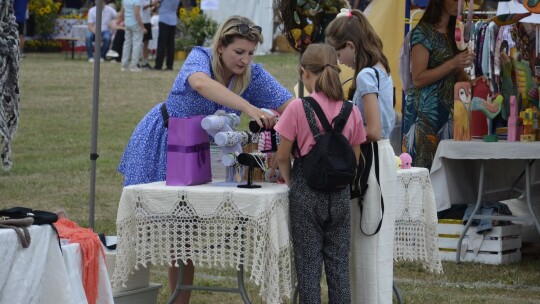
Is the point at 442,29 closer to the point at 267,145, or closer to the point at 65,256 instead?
the point at 267,145

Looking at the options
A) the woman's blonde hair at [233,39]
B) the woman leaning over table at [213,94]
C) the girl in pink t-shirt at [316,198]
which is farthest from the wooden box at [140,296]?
the woman's blonde hair at [233,39]

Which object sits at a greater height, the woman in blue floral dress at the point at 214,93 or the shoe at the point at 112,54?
the shoe at the point at 112,54

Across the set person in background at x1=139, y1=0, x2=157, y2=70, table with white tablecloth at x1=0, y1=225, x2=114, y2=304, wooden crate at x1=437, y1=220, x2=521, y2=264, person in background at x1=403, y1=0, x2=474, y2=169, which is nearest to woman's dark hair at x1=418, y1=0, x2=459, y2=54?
person in background at x1=403, y1=0, x2=474, y2=169

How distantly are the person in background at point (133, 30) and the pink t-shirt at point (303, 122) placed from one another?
1523 centimetres

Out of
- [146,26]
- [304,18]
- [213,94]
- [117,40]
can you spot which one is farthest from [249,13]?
[213,94]

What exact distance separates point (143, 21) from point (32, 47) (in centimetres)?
568

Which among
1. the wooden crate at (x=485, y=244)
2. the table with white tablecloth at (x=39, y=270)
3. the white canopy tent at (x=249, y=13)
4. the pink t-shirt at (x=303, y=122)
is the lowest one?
the wooden crate at (x=485, y=244)

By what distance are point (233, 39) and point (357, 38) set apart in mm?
565

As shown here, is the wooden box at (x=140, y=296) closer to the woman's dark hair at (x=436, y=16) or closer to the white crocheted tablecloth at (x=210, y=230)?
the white crocheted tablecloth at (x=210, y=230)

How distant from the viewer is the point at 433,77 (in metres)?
7.07

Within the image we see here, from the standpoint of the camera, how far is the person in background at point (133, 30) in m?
19.7

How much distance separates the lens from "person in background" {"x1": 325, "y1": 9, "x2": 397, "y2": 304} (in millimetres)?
4902

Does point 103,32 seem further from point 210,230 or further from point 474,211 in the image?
point 210,230

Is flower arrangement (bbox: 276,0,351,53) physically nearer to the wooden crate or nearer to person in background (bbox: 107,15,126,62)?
the wooden crate
